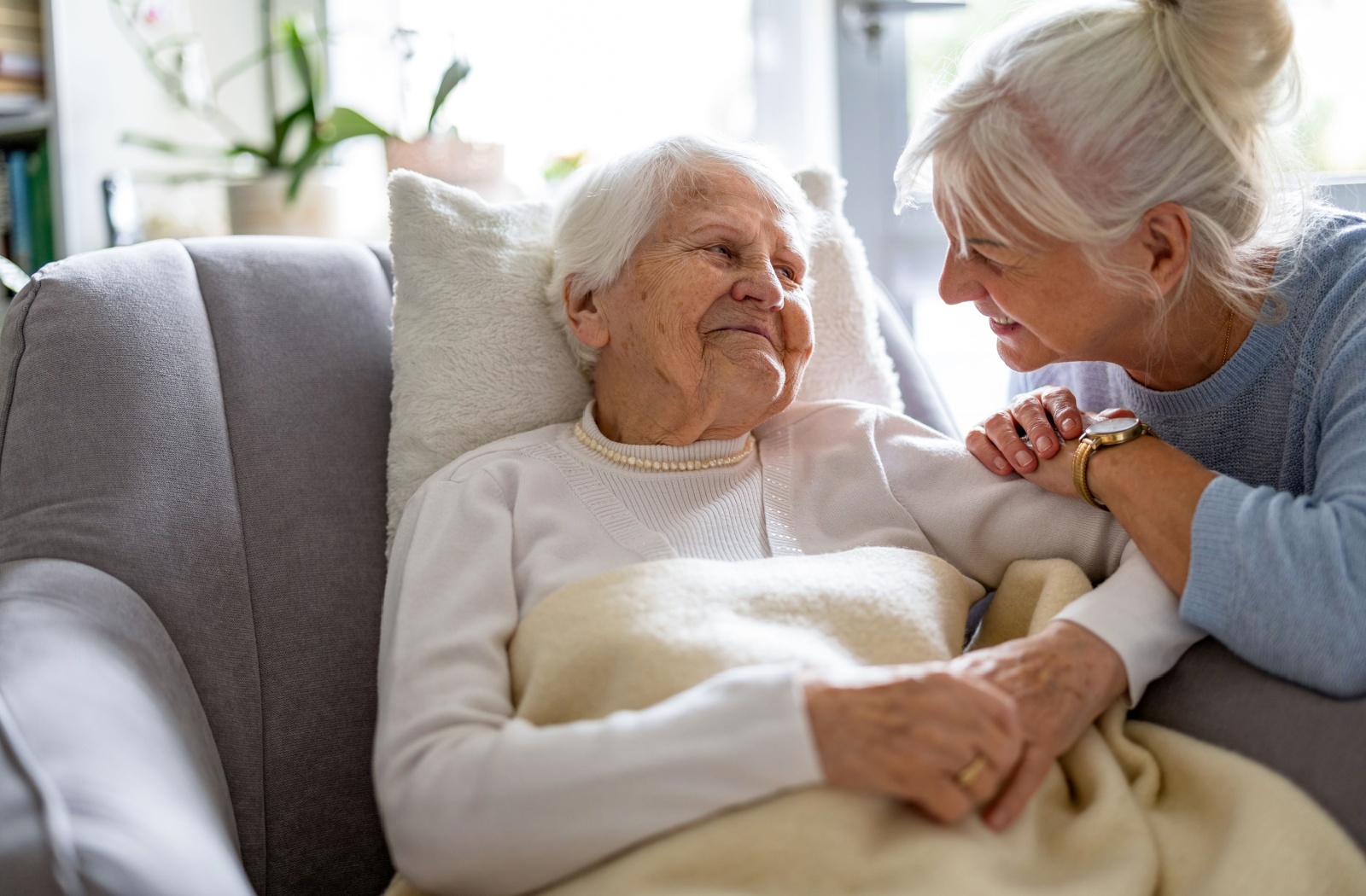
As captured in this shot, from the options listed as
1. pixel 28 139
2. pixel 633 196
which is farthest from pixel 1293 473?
pixel 28 139

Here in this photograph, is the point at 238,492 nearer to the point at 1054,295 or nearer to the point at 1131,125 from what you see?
the point at 1054,295

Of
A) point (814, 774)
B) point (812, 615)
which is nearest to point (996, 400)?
point (812, 615)

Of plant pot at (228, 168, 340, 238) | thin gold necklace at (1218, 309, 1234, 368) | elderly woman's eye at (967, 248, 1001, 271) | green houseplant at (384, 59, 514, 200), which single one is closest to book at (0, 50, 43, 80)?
plant pot at (228, 168, 340, 238)

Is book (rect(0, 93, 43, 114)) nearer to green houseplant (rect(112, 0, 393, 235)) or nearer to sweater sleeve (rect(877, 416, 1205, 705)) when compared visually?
green houseplant (rect(112, 0, 393, 235))

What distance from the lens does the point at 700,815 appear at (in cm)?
94

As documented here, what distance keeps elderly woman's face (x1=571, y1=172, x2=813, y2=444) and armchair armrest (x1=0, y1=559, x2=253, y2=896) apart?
2.04ft

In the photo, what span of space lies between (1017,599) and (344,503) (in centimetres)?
84

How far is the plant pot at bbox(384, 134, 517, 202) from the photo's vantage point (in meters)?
2.37

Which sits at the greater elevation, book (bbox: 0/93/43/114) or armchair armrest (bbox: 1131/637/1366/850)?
book (bbox: 0/93/43/114)

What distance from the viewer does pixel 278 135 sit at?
262cm

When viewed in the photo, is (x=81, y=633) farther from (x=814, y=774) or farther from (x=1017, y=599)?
(x=1017, y=599)

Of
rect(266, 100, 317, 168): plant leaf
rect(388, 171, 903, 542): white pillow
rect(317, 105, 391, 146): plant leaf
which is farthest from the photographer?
rect(266, 100, 317, 168): plant leaf

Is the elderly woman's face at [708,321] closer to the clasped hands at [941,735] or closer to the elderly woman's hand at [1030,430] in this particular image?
the elderly woman's hand at [1030,430]

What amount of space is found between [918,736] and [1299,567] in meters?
0.41
